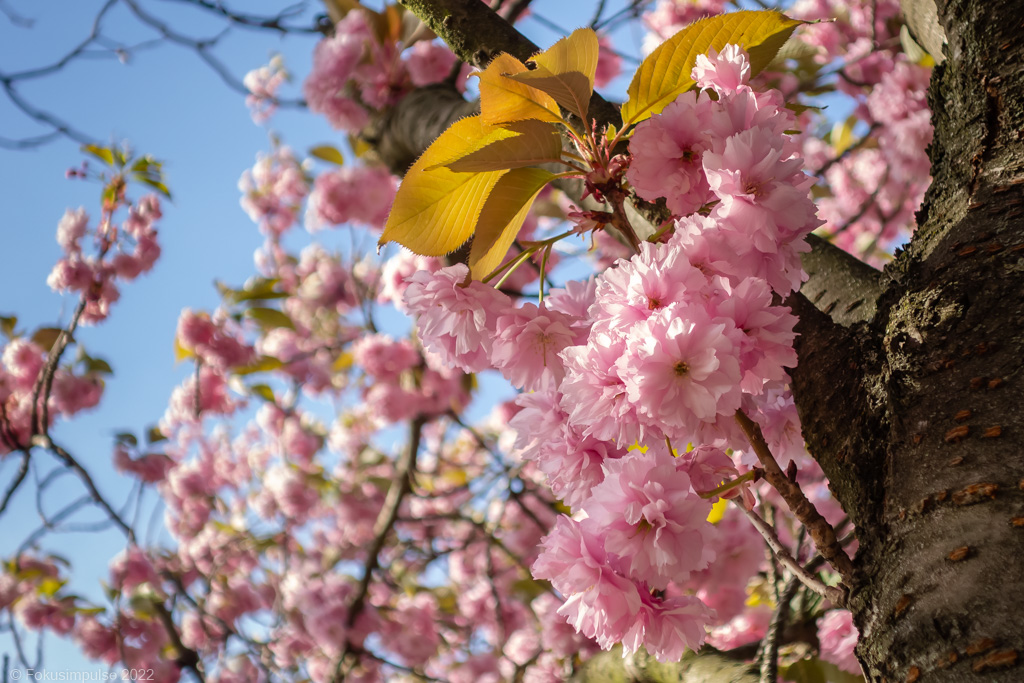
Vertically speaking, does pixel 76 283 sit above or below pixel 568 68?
above

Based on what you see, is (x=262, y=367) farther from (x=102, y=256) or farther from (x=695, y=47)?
(x=695, y=47)

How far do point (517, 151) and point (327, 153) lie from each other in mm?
2895

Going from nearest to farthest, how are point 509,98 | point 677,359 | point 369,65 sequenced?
point 677,359 → point 509,98 → point 369,65

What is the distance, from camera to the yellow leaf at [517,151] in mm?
671

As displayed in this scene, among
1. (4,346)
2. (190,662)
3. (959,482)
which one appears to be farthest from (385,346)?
(959,482)

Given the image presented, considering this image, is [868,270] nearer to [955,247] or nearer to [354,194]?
[955,247]

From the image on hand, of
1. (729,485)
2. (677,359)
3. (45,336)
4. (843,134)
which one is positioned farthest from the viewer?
(843,134)

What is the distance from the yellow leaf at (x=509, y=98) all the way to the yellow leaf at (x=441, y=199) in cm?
2

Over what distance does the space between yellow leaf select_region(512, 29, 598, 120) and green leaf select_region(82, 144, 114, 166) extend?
2645 millimetres

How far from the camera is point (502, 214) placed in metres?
0.73

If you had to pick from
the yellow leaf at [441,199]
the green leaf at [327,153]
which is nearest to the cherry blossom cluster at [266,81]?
the green leaf at [327,153]

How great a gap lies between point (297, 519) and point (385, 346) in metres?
1.97

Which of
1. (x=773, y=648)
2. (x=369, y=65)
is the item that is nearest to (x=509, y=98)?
(x=773, y=648)

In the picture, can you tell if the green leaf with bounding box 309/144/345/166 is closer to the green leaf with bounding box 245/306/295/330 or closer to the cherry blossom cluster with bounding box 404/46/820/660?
the green leaf with bounding box 245/306/295/330
